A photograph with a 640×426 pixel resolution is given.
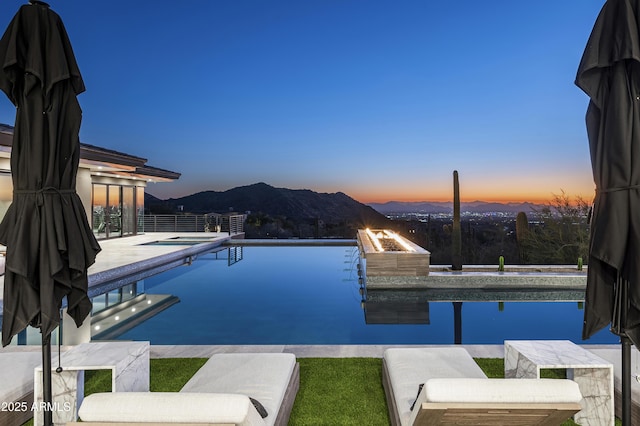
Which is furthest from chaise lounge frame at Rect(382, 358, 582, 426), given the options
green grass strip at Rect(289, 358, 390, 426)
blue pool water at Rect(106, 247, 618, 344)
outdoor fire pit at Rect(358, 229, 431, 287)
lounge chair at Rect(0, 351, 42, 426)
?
outdoor fire pit at Rect(358, 229, 431, 287)

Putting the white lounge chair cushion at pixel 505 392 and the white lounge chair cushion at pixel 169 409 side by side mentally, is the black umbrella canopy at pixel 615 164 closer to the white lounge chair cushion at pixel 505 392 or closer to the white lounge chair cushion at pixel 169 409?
the white lounge chair cushion at pixel 505 392

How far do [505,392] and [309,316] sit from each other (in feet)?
18.9

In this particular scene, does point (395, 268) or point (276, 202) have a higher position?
point (276, 202)

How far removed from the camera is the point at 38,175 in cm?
240

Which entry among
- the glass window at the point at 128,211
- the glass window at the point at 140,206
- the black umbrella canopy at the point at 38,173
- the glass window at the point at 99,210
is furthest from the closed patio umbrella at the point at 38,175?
the glass window at the point at 140,206

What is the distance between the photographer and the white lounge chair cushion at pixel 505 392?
6.09ft

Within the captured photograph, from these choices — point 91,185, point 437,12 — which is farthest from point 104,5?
point 437,12

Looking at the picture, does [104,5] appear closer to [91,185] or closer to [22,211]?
[91,185]

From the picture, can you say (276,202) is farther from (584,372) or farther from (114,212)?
(584,372)

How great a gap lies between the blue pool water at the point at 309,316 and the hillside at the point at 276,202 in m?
22.8

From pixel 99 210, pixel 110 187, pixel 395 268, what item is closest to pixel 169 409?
pixel 395 268

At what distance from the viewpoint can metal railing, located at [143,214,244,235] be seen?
21603 mm

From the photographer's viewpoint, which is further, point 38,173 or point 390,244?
point 390,244

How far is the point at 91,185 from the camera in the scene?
16125 millimetres
